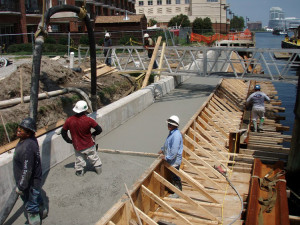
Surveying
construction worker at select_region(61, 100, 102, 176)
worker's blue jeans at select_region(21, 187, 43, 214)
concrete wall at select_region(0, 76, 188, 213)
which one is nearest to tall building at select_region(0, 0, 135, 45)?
concrete wall at select_region(0, 76, 188, 213)

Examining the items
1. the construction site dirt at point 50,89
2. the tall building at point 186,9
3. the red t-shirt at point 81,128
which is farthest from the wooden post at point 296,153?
the tall building at point 186,9

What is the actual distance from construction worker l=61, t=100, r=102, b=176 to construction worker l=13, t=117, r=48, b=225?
135 centimetres

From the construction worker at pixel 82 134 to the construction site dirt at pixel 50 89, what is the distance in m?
2.71

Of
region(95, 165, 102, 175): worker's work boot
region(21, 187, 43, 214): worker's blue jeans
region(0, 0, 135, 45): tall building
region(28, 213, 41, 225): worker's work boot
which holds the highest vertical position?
region(0, 0, 135, 45): tall building

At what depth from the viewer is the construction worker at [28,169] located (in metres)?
5.00

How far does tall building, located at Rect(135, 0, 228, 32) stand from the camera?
3418 inches

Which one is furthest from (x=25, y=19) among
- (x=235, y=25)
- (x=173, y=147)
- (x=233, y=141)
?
(x=235, y=25)

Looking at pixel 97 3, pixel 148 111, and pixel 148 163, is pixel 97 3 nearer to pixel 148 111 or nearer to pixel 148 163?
pixel 148 111

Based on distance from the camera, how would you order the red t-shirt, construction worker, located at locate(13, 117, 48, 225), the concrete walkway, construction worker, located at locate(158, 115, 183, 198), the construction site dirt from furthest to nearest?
the construction site dirt < construction worker, located at locate(158, 115, 183, 198) < the red t-shirt < the concrete walkway < construction worker, located at locate(13, 117, 48, 225)

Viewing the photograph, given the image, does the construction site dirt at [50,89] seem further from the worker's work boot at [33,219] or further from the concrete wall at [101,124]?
the worker's work boot at [33,219]

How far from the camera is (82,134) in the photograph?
21.9 ft

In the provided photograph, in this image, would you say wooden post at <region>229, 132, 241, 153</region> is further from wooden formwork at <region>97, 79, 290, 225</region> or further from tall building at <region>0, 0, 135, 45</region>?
tall building at <region>0, 0, 135, 45</region>

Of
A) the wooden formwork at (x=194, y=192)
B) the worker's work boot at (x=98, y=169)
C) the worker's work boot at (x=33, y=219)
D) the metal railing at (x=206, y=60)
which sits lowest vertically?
the wooden formwork at (x=194, y=192)

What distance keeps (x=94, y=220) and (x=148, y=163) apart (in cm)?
237
